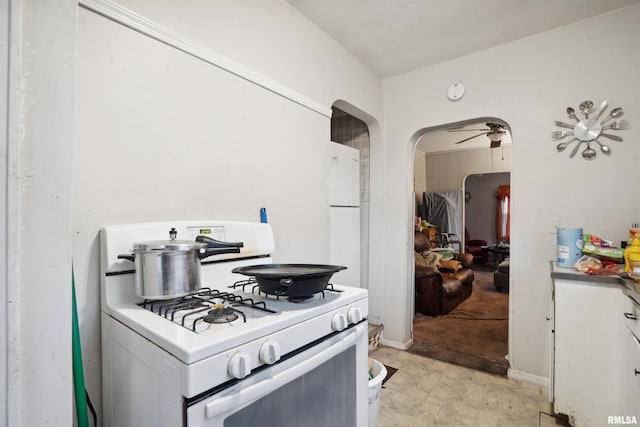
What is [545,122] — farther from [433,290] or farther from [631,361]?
[433,290]

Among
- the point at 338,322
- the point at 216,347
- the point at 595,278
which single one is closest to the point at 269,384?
the point at 216,347

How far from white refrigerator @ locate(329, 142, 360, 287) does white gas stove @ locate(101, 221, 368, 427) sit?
1.41m

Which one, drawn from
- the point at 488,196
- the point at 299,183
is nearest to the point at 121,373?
the point at 299,183

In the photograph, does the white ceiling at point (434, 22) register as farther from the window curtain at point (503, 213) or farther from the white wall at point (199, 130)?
the window curtain at point (503, 213)

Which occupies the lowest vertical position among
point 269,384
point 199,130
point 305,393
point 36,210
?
point 305,393

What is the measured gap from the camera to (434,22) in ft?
7.30

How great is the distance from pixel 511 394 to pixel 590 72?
91.1 inches

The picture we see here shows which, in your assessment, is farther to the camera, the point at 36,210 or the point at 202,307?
the point at 202,307

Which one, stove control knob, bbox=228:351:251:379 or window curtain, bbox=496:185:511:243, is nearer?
stove control knob, bbox=228:351:251:379

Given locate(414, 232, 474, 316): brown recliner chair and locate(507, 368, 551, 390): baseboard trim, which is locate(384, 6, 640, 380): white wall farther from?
locate(414, 232, 474, 316): brown recliner chair

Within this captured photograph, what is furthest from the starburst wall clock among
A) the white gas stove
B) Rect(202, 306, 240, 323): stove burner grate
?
Rect(202, 306, 240, 323): stove burner grate

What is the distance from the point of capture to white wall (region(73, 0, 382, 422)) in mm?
1159

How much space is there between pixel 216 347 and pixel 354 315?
0.58m

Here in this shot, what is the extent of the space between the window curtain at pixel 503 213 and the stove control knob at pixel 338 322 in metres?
8.31
